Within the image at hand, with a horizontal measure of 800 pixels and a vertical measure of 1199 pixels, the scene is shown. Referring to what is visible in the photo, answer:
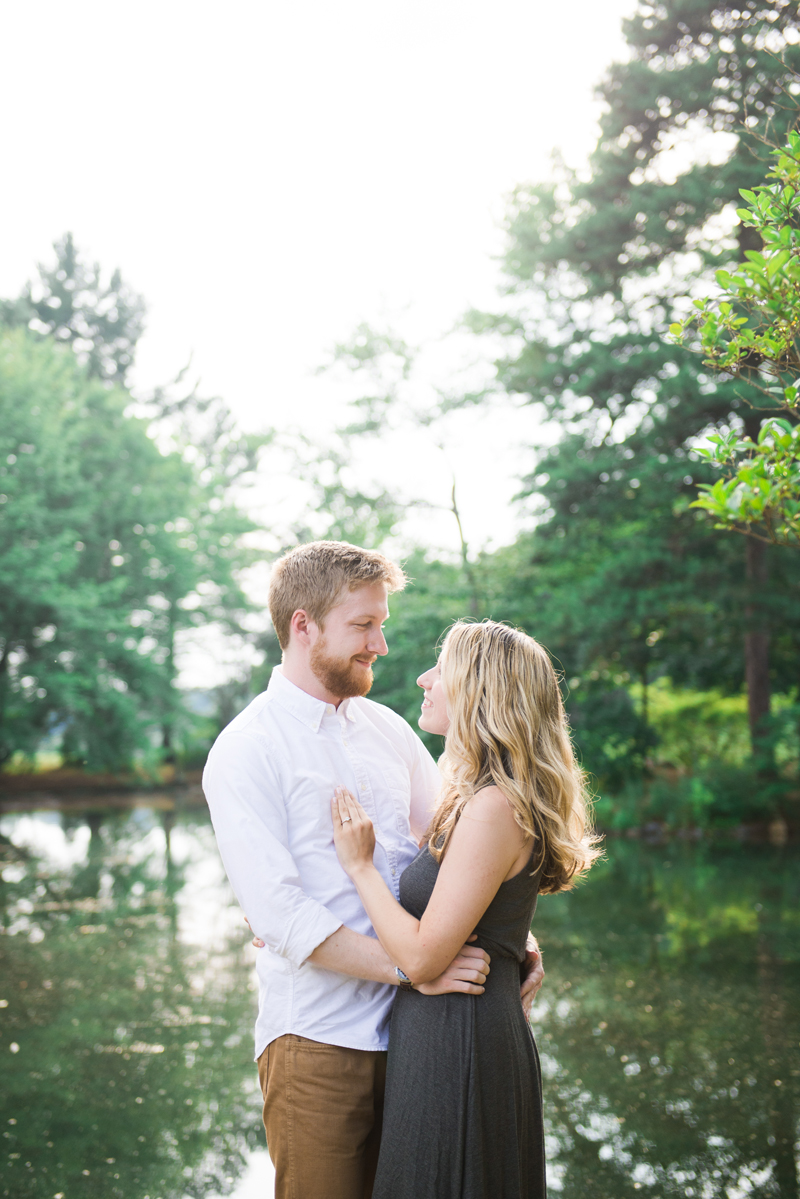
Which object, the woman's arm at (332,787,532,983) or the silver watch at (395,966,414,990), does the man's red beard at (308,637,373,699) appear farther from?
the silver watch at (395,966,414,990)

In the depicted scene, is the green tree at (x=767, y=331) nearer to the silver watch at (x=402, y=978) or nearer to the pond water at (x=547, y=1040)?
the silver watch at (x=402, y=978)

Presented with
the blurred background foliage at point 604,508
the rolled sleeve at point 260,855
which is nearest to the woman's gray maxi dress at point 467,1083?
the rolled sleeve at point 260,855

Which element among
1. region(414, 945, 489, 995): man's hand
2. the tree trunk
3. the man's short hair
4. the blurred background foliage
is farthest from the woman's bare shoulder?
the tree trunk

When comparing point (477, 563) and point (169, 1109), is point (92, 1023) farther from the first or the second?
point (477, 563)

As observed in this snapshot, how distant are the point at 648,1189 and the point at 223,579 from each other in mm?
25615

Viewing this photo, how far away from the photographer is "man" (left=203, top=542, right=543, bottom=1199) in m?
2.08

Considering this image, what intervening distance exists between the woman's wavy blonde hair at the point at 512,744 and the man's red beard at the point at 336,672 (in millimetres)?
244

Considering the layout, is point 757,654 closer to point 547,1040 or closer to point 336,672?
point 547,1040

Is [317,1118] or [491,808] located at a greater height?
[491,808]

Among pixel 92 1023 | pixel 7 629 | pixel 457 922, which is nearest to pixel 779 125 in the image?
pixel 457 922

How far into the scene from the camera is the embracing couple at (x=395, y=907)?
2037 mm

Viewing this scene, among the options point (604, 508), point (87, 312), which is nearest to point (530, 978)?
point (604, 508)

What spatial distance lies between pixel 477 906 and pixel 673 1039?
169 inches

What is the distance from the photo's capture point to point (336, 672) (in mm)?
2361
